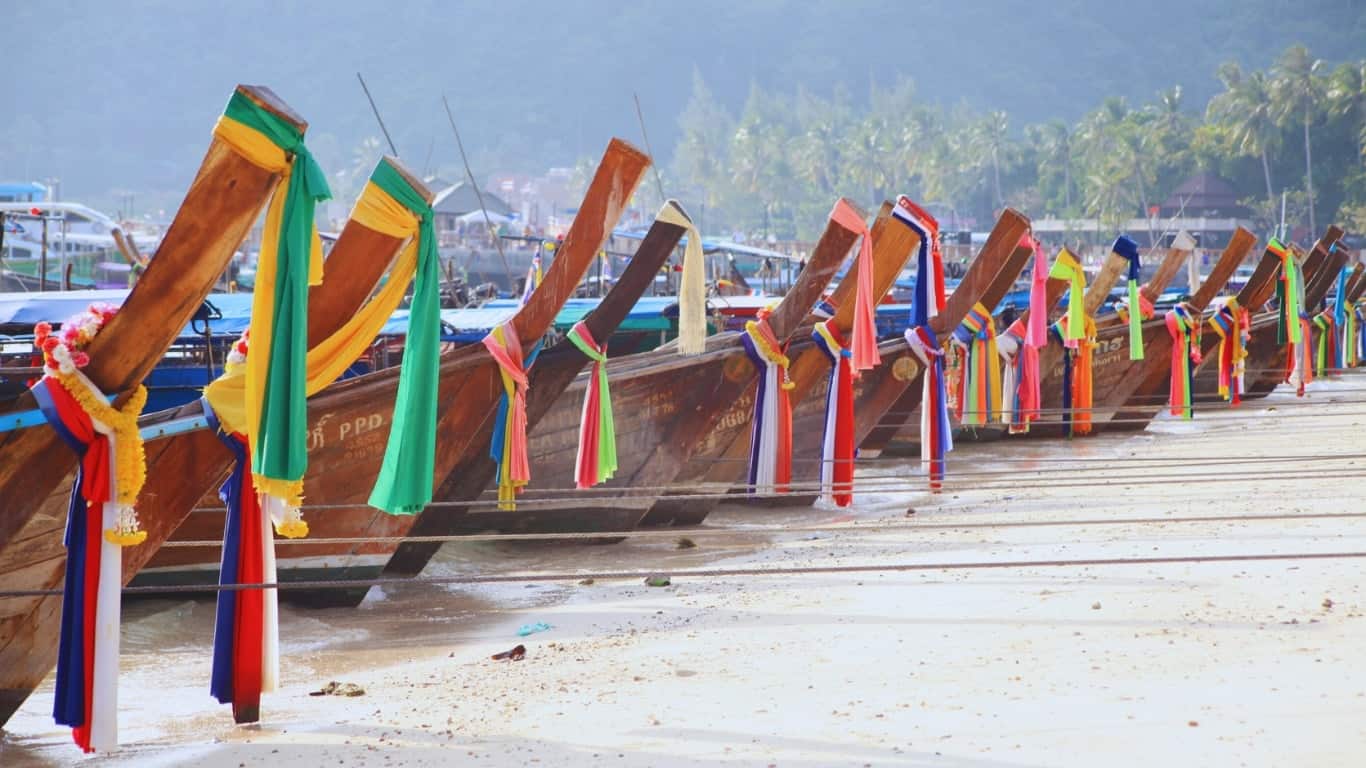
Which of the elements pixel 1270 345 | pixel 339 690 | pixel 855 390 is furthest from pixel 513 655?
pixel 1270 345

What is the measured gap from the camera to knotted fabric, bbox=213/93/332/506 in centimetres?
601

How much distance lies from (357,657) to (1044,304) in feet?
28.3

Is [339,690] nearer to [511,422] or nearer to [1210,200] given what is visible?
[511,422]

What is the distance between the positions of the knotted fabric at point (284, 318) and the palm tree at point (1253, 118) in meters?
87.7

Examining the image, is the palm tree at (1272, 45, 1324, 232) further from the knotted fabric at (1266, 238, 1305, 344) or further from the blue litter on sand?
the blue litter on sand

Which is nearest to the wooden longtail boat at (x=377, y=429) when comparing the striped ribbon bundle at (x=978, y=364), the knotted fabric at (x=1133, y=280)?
the striped ribbon bundle at (x=978, y=364)

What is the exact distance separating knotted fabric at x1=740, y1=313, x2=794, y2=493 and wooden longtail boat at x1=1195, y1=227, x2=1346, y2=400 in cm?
1230

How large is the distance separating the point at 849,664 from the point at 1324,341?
65.6 feet

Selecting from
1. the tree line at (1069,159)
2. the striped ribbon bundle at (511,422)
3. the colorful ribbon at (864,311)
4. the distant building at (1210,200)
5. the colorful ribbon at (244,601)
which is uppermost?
the tree line at (1069,159)

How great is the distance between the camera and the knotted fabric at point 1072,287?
16.6 m

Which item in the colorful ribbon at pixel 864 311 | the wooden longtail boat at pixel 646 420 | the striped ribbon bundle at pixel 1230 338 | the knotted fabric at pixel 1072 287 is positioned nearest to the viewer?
the wooden longtail boat at pixel 646 420

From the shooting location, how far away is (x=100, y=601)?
6.09 meters

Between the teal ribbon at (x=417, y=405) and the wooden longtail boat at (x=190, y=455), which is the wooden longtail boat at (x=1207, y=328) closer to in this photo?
the teal ribbon at (x=417, y=405)

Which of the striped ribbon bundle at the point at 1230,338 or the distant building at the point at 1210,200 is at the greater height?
the distant building at the point at 1210,200
